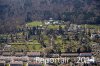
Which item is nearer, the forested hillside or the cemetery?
the cemetery

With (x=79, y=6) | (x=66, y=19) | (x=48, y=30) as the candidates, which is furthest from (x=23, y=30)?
(x=79, y=6)

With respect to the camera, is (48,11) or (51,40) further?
(48,11)

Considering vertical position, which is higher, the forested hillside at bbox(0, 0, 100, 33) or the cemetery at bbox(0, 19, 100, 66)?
the forested hillside at bbox(0, 0, 100, 33)

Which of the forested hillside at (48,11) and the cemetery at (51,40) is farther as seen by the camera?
the forested hillside at (48,11)

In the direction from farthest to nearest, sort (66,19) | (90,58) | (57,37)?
(66,19) < (57,37) < (90,58)

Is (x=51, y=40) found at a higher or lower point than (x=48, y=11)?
lower

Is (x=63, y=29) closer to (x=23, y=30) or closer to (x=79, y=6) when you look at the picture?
(x=23, y=30)

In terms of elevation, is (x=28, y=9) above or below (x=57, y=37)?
above

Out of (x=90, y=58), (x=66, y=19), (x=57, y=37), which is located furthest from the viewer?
(x=66, y=19)
